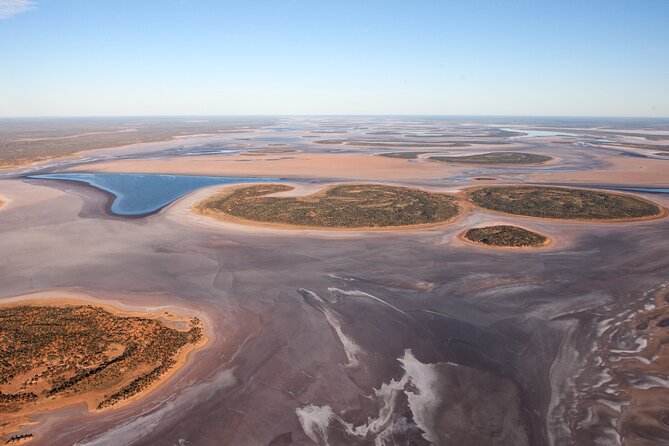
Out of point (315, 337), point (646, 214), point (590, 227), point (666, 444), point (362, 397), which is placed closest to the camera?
point (666, 444)

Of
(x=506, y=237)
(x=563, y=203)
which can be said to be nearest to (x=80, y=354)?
(x=506, y=237)

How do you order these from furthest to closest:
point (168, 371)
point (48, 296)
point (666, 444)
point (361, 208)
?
1. point (361, 208)
2. point (48, 296)
3. point (168, 371)
4. point (666, 444)

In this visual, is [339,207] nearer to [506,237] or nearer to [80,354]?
[506,237]

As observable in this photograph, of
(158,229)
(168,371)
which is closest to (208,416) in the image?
(168,371)

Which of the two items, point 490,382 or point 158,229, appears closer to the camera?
point 490,382

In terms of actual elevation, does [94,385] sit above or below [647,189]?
below

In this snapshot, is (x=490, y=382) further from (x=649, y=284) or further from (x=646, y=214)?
(x=646, y=214)

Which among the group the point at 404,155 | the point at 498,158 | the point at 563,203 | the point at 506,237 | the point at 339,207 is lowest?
the point at 506,237
